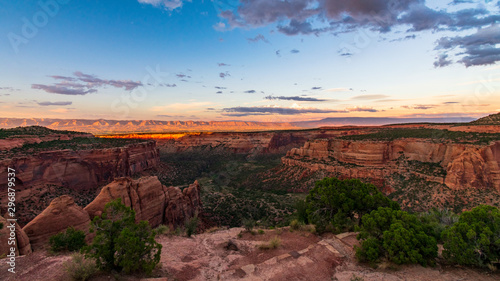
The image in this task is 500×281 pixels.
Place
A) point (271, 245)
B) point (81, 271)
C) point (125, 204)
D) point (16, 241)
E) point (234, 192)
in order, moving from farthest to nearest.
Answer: point (234, 192) < point (125, 204) < point (271, 245) < point (16, 241) < point (81, 271)

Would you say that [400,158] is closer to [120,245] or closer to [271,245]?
[271,245]

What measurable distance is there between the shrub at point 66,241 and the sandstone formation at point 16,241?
65.3 inches

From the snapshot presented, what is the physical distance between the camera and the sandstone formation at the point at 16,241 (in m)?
13.0

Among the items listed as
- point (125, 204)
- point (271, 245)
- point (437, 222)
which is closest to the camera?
point (271, 245)

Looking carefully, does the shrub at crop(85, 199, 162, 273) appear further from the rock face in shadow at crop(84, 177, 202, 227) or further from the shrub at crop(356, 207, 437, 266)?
the shrub at crop(356, 207, 437, 266)

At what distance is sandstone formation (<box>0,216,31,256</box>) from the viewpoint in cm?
1304

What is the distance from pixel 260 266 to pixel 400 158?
151 ft

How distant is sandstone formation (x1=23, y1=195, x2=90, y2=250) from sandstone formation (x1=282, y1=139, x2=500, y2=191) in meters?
47.7

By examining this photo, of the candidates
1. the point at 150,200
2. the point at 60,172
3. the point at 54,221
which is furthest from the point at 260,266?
the point at 60,172

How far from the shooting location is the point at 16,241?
14031mm

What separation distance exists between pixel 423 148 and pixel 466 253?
40168mm

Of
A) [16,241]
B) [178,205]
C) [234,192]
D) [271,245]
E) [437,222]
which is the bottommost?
[234,192]

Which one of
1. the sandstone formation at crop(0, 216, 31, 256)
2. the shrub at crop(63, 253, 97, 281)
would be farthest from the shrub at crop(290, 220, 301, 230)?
the sandstone formation at crop(0, 216, 31, 256)

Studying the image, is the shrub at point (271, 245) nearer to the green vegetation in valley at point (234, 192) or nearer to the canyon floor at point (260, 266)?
the canyon floor at point (260, 266)
